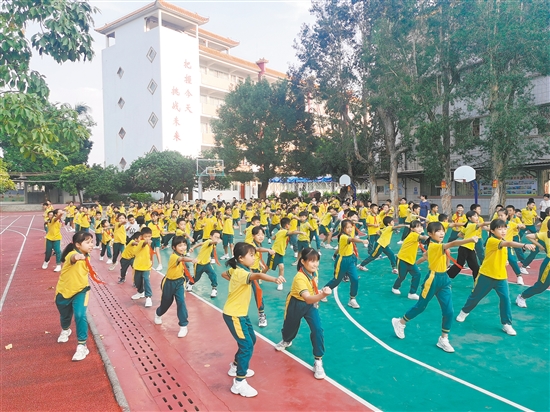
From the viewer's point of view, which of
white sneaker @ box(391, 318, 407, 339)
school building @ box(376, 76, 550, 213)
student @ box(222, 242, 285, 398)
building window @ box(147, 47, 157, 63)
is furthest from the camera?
building window @ box(147, 47, 157, 63)

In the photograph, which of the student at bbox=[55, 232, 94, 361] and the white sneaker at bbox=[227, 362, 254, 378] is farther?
the student at bbox=[55, 232, 94, 361]

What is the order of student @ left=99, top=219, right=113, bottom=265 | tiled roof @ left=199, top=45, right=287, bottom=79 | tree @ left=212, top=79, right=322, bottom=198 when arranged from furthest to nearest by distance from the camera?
tiled roof @ left=199, top=45, right=287, bottom=79 → tree @ left=212, top=79, right=322, bottom=198 → student @ left=99, top=219, right=113, bottom=265

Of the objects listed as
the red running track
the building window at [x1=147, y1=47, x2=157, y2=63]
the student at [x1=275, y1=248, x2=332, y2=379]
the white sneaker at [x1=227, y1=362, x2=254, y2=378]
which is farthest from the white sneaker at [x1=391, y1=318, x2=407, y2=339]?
the building window at [x1=147, y1=47, x2=157, y2=63]

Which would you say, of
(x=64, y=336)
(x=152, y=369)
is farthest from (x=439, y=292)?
(x=64, y=336)

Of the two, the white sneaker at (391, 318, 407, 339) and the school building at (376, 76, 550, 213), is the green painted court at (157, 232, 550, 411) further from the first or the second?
the school building at (376, 76, 550, 213)

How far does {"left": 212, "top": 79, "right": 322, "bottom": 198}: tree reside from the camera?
88.3ft

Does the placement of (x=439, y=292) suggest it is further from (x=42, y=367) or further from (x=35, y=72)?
(x=35, y=72)

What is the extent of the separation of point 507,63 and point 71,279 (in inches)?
681

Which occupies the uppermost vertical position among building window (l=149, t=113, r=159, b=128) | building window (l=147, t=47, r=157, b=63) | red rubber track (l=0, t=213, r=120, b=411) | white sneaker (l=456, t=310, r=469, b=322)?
building window (l=147, t=47, r=157, b=63)

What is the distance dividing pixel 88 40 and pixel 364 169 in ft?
74.0

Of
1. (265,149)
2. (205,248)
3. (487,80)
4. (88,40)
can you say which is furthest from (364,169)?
(88,40)

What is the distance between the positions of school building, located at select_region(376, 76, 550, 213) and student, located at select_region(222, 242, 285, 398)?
617 inches

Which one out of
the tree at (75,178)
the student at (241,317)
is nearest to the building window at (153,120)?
the tree at (75,178)

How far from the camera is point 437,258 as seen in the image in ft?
17.2
